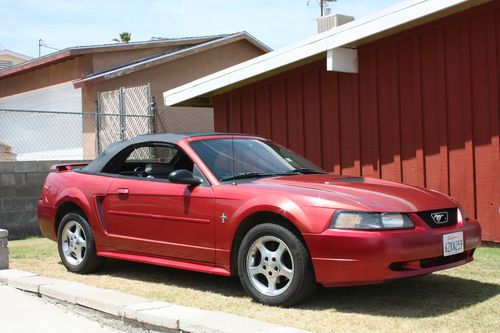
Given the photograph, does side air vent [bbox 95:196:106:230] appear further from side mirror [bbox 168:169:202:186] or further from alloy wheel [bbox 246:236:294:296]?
alloy wheel [bbox 246:236:294:296]

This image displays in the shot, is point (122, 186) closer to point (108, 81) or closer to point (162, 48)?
point (108, 81)

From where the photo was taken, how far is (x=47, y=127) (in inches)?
692

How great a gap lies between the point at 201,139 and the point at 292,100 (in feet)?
14.1

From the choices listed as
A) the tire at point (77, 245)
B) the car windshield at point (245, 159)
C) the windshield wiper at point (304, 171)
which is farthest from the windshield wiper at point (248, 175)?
the tire at point (77, 245)

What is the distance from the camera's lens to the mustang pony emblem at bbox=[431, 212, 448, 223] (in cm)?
519

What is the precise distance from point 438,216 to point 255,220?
1.53 meters

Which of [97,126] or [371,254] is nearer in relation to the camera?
[371,254]

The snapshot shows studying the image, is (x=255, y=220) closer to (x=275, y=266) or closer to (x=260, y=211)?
(x=260, y=211)

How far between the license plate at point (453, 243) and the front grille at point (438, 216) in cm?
12

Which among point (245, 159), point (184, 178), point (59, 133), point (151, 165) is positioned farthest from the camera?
point (59, 133)

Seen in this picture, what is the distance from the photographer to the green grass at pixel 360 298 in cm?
464

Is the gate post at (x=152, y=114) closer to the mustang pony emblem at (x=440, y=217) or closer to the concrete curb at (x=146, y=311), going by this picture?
the concrete curb at (x=146, y=311)

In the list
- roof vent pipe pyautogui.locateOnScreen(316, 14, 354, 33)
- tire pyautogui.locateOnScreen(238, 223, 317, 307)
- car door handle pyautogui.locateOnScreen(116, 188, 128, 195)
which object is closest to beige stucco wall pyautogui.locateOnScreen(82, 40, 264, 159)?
roof vent pipe pyautogui.locateOnScreen(316, 14, 354, 33)

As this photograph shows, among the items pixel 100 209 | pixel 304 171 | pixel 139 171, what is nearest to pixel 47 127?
pixel 139 171
